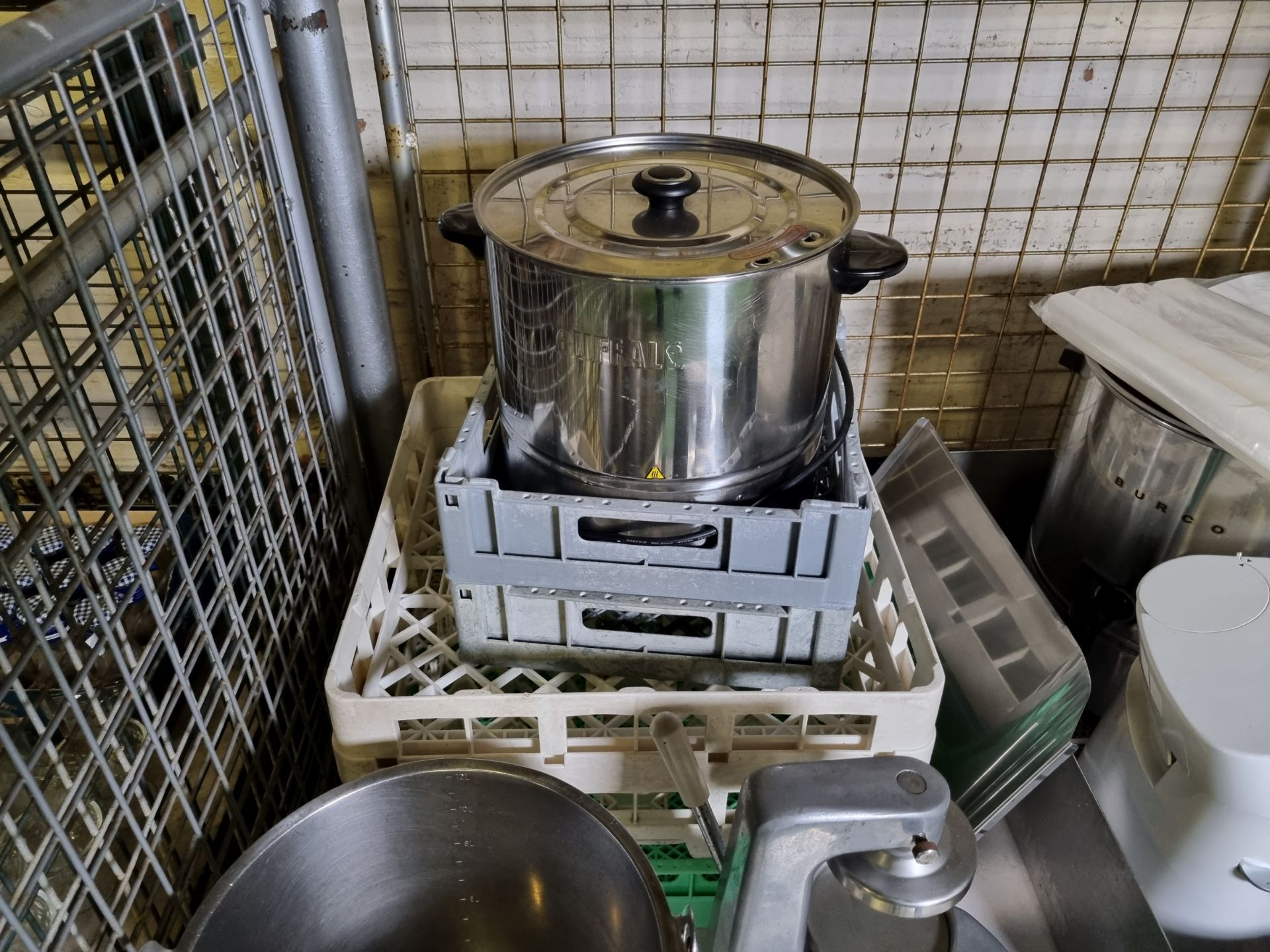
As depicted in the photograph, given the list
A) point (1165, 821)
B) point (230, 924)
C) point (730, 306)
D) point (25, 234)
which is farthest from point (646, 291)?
point (1165, 821)

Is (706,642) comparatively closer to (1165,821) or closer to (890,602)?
(890,602)

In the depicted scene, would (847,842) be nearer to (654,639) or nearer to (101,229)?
(654,639)

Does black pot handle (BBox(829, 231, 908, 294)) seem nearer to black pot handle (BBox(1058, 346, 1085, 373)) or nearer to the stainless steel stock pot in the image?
the stainless steel stock pot

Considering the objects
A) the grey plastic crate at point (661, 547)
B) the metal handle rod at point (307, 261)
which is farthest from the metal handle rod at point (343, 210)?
the grey plastic crate at point (661, 547)

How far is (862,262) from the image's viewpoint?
0.72 meters

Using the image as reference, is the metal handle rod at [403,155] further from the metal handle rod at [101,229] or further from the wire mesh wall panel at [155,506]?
the metal handle rod at [101,229]

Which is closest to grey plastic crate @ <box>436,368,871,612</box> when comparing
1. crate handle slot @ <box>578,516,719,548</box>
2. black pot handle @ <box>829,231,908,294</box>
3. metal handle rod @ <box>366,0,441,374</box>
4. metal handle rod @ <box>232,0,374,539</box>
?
crate handle slot @ <box>578,516,719,548</box>

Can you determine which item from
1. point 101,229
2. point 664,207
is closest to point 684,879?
point 664,207

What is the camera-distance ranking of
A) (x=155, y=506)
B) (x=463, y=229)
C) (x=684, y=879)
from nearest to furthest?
(x=155, y=506) < (x=463, y=229) < (x=684, y=879)

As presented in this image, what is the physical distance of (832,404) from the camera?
91 cm

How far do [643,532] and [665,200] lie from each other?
27cm

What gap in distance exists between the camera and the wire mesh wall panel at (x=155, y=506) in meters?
0.52

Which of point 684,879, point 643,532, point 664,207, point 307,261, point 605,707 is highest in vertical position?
point 664,207

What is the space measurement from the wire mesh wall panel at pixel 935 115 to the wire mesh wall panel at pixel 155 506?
28 centimetres
